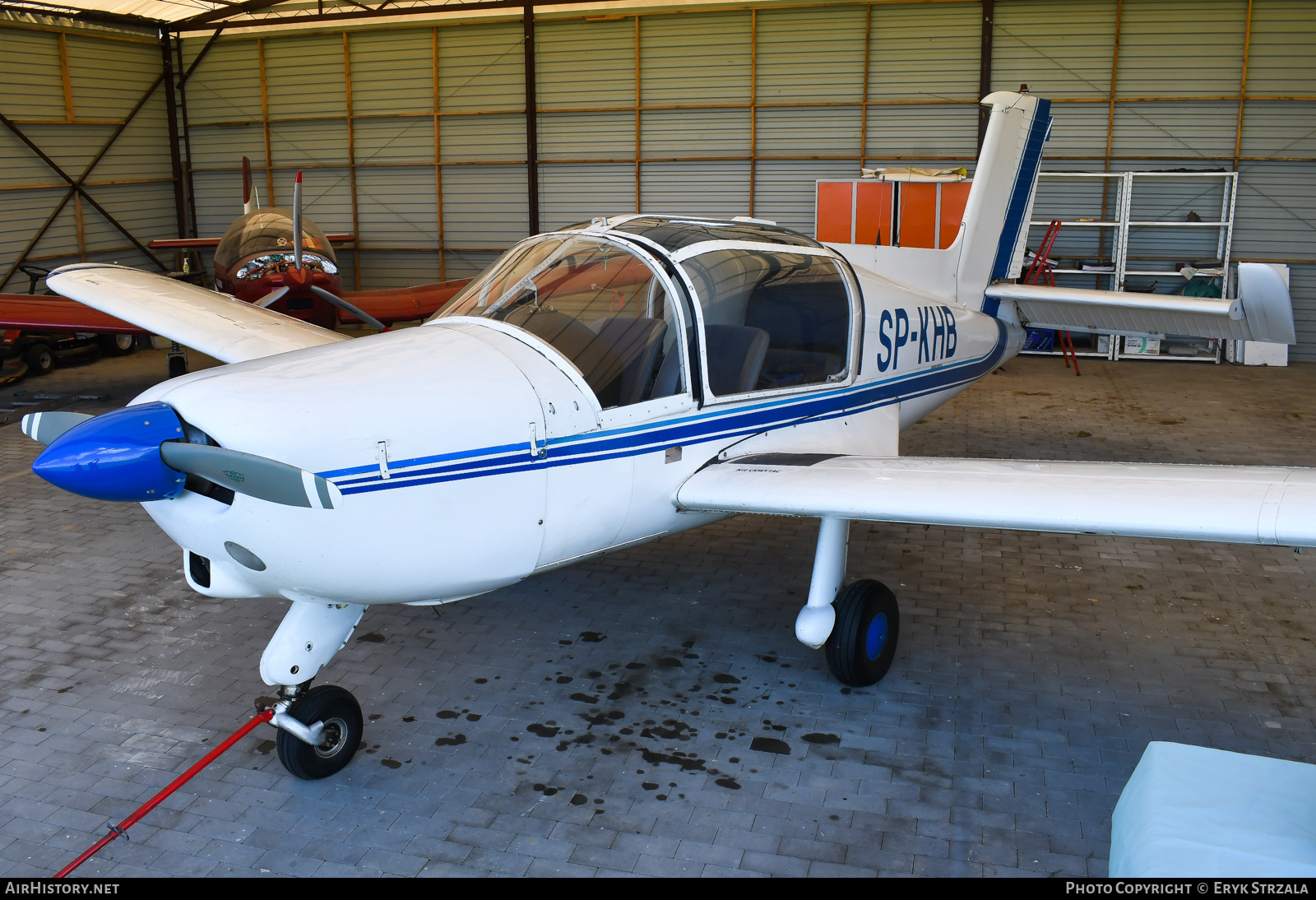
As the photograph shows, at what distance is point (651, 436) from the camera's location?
170 inches

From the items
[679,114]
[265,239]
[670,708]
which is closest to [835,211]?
[679,114]

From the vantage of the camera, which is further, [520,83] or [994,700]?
[520,83]

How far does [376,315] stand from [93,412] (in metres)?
3.50

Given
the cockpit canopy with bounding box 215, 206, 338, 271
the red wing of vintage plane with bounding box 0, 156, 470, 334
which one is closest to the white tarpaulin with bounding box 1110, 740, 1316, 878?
→ the red wing of vintage plane with bounding box 0, 156, 470, 334

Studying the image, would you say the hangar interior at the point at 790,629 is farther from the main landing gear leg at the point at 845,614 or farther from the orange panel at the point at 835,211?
the orange panel at the point at 835,211

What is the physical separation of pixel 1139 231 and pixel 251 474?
14.0m

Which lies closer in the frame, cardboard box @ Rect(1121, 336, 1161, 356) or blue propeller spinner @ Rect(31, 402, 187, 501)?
blue propeller spinner @ Rect(31, 402, 187, 501)

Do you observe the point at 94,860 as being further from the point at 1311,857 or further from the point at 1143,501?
the point at 1143,501

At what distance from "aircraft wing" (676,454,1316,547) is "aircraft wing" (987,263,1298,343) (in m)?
1.48

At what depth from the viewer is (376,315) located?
500 inches

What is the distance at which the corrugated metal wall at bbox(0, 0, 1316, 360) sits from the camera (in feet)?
44.4

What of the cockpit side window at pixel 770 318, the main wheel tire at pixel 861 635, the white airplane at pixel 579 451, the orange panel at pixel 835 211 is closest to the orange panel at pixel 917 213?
the orange panel at pixel 835 211

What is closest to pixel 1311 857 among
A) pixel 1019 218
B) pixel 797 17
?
pixel 1019 218

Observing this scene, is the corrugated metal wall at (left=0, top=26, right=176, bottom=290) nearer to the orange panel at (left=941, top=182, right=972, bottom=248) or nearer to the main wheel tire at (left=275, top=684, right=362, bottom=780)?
the orange panel at (left=941, top=182, right=972, bottom=248)
